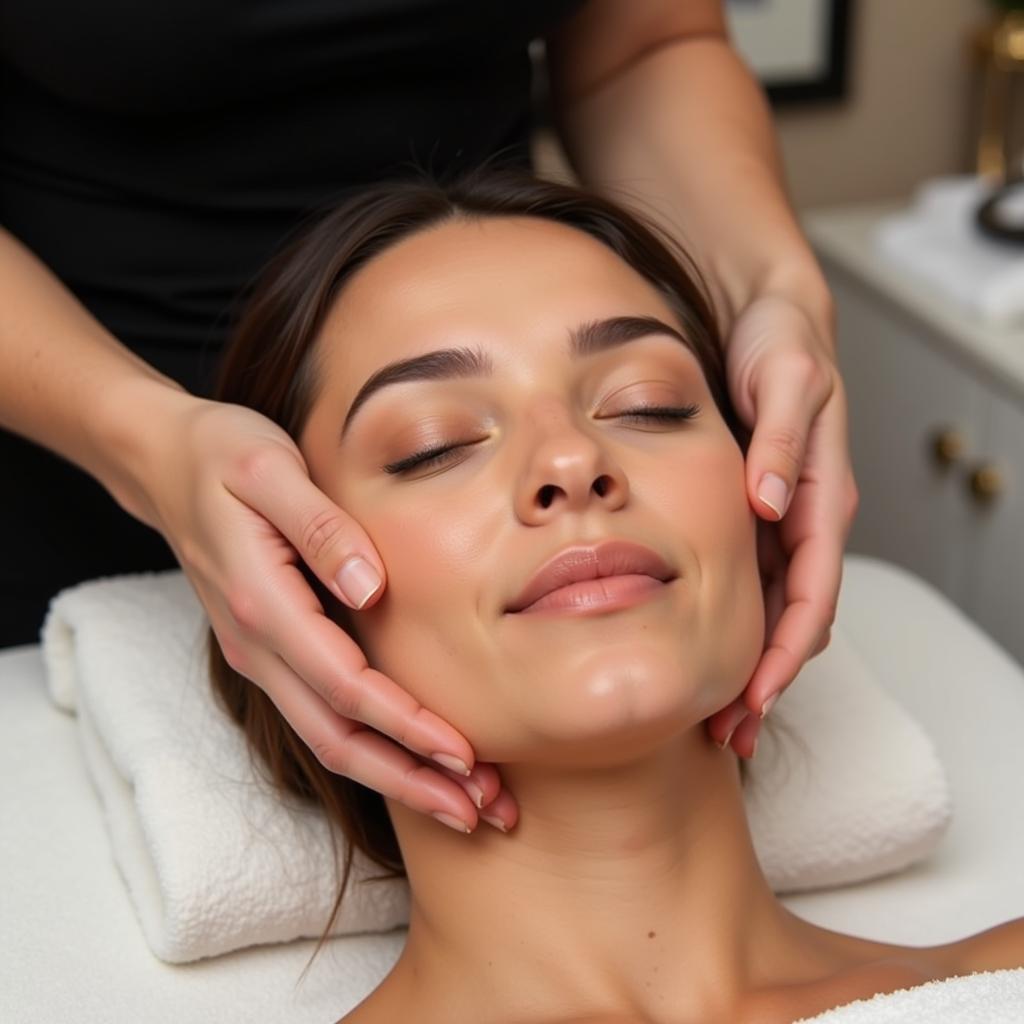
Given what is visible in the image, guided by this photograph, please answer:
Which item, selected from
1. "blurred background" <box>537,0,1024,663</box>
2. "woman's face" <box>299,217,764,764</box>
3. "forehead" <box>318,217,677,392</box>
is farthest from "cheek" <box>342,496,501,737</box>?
"blurred background" <box>537,0,1024,663</box>

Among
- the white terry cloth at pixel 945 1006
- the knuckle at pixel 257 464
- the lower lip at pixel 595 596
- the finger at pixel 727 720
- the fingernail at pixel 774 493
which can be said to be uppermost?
the knuckle at pixel 257 464

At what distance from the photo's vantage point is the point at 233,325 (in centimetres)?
129

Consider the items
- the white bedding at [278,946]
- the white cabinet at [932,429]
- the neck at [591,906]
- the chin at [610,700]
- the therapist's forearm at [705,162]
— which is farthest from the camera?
the white cabinet at [932,429]

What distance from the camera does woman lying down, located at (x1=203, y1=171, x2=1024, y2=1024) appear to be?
0.89 metres

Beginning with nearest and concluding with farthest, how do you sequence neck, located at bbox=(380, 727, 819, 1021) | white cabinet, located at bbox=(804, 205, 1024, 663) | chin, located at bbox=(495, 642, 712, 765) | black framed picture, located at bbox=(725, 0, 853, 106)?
chin, located at bbox=(495, 642, 712, 765) < neck, located at bbox=(380, 727, 819, 1021) < white cabinet, located at bbox=(804, 205, 1024, 663) < black framed picture, located at bbox=(725, 0, 853, 106)

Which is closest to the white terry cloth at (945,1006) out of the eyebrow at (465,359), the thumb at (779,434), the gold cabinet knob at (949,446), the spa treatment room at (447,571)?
the spa treatment room at (447,571)

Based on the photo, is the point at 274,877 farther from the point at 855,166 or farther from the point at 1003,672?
the point at 855,166

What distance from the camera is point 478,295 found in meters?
1.01

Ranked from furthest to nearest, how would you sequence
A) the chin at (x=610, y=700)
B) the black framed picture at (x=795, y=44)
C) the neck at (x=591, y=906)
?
the black framed picture at (x=795, y=44), the neck at (x=591, y=906), the chin at (x=610, y=700)

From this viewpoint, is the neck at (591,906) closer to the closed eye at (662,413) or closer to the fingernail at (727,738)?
the fingernail at (727,738)

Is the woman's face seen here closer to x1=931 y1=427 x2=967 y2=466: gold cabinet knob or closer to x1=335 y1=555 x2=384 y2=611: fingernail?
x1=335 y1=555 x2=384 y2=611: fingernail

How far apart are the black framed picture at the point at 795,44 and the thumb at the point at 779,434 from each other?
1447mm

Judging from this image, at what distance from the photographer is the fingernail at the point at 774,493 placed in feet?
3.22

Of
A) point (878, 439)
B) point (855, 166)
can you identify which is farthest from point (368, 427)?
point (855, 166)
